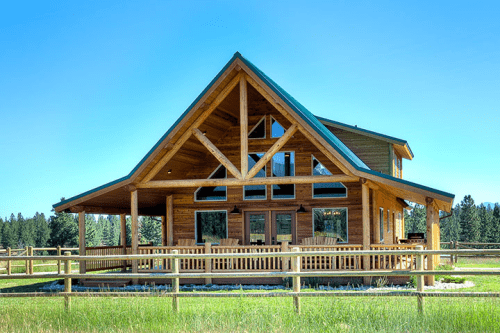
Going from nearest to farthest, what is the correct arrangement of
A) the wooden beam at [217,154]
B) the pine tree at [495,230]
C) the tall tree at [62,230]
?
the wooden beam at [217,154]
the tall tree at [62,230]
the pine tree at [495,230]

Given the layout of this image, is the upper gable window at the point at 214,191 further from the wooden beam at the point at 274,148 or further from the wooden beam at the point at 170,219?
the wooden beam at the point at 274,148

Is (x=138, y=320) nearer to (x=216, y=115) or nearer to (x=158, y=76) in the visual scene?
(x=216, y=115)

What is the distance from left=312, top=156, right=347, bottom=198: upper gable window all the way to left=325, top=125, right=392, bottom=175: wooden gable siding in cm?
357

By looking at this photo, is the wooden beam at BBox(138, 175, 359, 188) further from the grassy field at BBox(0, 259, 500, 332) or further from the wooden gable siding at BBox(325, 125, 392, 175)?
the grassy field at BBox(0, 259, 500, 332)

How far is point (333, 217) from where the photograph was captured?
755 inches

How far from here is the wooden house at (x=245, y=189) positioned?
16766 mm

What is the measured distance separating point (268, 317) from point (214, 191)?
467 inches

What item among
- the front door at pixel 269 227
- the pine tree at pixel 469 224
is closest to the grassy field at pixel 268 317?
the front door at pixel 269 227

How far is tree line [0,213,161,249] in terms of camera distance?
155 ft

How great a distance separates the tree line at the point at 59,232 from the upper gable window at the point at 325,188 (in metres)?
9.49

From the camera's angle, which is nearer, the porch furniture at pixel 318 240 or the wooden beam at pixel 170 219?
the porch furniture at pixel 318 240

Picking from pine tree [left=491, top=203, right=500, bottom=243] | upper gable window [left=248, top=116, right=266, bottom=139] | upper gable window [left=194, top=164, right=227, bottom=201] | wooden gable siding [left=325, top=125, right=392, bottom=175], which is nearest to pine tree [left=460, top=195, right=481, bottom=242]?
pine tree [left=491, top=203, right=500, bottom=243]

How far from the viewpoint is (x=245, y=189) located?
20094 millimetres

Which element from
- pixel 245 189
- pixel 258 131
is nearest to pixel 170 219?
pixel 245 189
